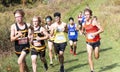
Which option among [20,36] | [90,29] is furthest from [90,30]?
[20,36]

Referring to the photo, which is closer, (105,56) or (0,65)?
(0,65)

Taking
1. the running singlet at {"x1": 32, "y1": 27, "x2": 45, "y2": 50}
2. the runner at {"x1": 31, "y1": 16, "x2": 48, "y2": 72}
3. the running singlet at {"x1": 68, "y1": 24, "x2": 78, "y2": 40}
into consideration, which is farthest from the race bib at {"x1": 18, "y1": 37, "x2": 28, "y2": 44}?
the running singlet at {"x1": 68, "y1": 24, "x2": 78, "y2": 40}

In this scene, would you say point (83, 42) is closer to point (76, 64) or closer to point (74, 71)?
point (76, 64)

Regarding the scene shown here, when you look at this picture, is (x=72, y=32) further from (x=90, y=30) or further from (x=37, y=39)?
(x=37, y=39)

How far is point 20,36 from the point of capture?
9867 mm

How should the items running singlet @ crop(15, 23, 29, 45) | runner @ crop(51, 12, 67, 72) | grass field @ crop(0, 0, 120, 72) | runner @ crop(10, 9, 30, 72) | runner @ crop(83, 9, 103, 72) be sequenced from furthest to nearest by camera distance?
grass field @ crop(0, 0, 120, 72) < runner @ crop(51, 12, 67, 72) < runner @ crop(83, 9, 103, 72) < running singlet @ crop(15, 23, 29, 45) < runner @ crop(10, 9, 30, 72)

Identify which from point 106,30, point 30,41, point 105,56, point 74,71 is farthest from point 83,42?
point 30,41

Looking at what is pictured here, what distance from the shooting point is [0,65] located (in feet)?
41.6

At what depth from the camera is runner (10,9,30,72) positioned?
979 cm

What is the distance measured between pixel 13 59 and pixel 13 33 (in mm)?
3987

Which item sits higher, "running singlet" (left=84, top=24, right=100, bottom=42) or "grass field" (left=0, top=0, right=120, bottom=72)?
"running singlet" (left=84, top=24, right=100, bottom=42)

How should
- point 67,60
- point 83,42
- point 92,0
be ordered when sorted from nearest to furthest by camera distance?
point 67,60
point 83,42
point 92,0

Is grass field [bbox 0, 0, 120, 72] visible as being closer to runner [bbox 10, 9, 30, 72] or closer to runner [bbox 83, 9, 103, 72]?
runner [bbox 83, 9, 103, 72]

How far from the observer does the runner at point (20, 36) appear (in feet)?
32.1
